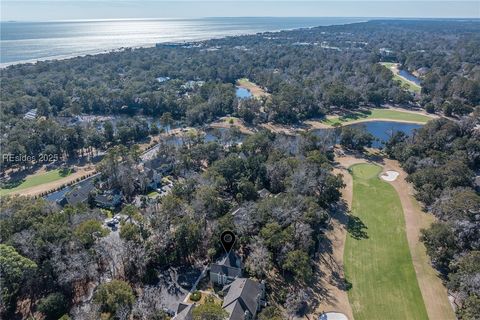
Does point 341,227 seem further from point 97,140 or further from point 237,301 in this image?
point 97,140

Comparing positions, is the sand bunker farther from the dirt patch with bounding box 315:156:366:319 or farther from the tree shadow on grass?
the tree shadow on grass

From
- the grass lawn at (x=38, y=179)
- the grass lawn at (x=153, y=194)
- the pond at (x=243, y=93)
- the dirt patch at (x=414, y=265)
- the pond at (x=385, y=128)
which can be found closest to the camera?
the dirt patch at (x=414, y=265)

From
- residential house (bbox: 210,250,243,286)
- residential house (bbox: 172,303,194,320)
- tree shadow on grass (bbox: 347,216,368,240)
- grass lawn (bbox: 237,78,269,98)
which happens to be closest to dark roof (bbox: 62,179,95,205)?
residential house (bbox: 210,250,243,286)

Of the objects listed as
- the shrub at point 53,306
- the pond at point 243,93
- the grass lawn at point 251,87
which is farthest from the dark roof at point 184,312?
the grass lawn at point 251,87

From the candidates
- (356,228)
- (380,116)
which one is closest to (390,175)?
(356,228)

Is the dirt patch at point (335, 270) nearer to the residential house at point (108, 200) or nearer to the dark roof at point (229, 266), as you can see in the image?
the dark roof at point (229, 266)

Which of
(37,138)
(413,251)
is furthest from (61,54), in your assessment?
(413,251)
